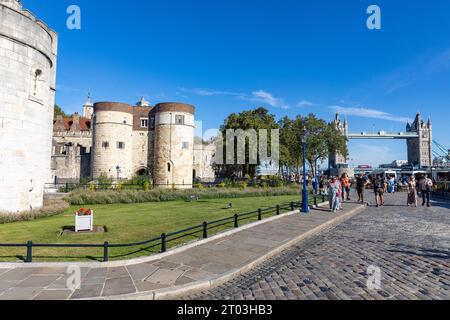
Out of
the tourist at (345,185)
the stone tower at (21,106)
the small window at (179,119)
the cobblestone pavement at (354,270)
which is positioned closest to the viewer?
the cobblestone pavement at (354,270)

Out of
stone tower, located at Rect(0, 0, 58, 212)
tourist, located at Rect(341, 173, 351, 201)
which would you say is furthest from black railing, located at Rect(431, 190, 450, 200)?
stone tower, located at Rect(0, 0, 58, 212)

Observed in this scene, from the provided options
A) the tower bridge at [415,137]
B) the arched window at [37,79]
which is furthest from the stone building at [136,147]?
the tower bridge at [415,137]

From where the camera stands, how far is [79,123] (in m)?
53.7

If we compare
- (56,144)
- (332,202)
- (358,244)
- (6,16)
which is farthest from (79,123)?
(358,244)

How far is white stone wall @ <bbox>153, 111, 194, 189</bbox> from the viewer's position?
38188 millimetres

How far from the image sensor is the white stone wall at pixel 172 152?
3819cm

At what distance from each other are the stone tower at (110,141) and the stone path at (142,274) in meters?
34.9

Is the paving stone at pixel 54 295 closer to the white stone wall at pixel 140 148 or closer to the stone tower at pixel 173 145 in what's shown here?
the stone tower at pixel 173 145

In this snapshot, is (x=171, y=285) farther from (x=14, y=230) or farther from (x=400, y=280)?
(x=14, y=230)

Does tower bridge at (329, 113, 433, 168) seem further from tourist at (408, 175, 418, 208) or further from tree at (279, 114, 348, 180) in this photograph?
tourist at (408, 175, 418, 208)

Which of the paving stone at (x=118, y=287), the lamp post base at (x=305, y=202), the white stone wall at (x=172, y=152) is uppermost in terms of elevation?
the white stone wall at (x=172, y=152)

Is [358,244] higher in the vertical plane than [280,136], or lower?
lower
